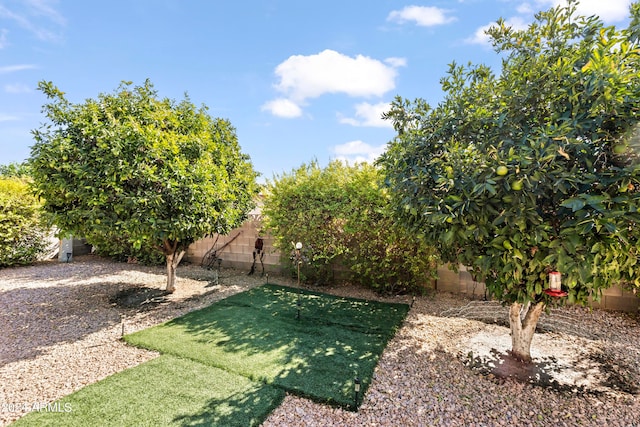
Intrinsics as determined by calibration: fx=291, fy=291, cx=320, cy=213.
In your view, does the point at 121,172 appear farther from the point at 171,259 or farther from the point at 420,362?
the point at 420,362

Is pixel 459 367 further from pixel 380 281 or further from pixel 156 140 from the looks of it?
pixel 156 140

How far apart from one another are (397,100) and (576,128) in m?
2.42

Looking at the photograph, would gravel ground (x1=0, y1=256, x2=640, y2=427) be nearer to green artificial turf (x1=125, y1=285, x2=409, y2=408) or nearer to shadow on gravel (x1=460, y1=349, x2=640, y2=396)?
shadow on gravel (x1=460, y1=349, x2=640, y2=396)

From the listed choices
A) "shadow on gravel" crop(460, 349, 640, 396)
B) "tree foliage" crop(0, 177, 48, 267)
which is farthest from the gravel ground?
"tree foliage" crop(0, 177, 48, 267)

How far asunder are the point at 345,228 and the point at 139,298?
5241mm

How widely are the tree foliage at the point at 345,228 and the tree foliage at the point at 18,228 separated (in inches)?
321

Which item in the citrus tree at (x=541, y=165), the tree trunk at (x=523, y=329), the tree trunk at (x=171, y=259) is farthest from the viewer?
the tree trunk at (x=171, y=259)

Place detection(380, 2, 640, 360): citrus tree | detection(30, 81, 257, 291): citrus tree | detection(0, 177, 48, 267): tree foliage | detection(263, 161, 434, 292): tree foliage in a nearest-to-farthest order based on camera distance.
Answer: detection(380, 2, 640, 360): citrus tree
detection(30, 81, 257, 291): citrus tree
detection(263, 161, 434, 292): tree foliage
detection(0, 177, 48, 267): tree foliage

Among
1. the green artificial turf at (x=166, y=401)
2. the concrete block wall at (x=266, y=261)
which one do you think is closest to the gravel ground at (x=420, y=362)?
the green artificial turf at (x=166, y=401)

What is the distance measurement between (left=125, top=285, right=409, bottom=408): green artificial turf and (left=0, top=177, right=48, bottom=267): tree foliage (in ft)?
26.1

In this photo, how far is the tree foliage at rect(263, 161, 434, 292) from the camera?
23.0ft

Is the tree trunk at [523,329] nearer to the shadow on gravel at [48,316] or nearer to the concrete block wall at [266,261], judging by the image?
the concrete block wall at [266,261]

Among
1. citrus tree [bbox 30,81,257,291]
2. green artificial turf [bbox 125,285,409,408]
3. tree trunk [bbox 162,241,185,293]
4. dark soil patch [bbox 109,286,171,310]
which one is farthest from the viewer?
tree trunk [bbox 162,241,185,293]

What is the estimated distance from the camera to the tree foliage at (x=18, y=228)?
31.7 feet
